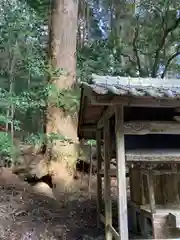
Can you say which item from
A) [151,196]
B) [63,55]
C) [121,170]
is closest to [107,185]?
[151,196]

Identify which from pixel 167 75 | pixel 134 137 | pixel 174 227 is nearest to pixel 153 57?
pixel 167 75

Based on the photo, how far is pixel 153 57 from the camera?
46.6 ft

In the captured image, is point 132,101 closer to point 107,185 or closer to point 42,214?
point 107,185

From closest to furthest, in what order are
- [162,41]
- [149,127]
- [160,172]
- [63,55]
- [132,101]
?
[132,101]
[149,127]
[160,172]
[63,55]
[162,41]

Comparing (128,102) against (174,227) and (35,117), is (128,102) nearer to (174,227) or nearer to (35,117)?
(174,227)

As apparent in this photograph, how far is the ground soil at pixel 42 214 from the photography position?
5785 mm

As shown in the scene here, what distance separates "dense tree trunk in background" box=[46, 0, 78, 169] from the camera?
850 centimetres

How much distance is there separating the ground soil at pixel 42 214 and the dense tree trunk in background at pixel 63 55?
1375 mm

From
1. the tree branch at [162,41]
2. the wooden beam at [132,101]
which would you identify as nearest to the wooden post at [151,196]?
the wooden beam at [132,101]

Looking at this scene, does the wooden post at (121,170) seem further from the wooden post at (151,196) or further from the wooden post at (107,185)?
the wooden post at (107,185)

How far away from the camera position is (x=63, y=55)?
29.5ft

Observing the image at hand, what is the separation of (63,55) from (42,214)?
14.6 feet

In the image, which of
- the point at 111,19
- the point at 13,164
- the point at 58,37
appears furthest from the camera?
the point at 111,19

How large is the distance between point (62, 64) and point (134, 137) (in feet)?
14.6
